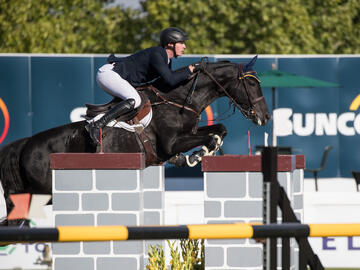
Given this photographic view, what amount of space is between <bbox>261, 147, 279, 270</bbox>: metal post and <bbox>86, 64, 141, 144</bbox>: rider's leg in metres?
2.94

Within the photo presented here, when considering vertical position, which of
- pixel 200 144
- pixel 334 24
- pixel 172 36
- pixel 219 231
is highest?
pixel 334 24

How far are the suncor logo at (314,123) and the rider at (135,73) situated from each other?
7079 millimetres

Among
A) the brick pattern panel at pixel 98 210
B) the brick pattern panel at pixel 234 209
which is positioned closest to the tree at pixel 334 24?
the brick pattern panel at pixel 234 209

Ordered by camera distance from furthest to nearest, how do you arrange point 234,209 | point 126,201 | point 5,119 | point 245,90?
point 5,119 < point 245,90 < point 234,209 < point 126,201

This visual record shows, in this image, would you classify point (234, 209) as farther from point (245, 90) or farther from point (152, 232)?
point (245, 90)

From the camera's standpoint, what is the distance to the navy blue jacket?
7.04 metres

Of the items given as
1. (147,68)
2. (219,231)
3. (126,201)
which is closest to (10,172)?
(147,68)

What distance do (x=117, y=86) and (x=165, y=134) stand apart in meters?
0.67

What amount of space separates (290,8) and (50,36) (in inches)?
277

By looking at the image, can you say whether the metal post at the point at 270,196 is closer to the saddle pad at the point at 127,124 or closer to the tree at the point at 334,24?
the saddle pad at the point at 127,124

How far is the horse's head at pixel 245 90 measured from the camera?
25.2ft

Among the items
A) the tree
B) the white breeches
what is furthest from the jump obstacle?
the tree

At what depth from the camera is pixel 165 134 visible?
734 cm

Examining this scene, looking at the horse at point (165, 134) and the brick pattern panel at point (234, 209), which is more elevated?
the horse at point (165, 134)
